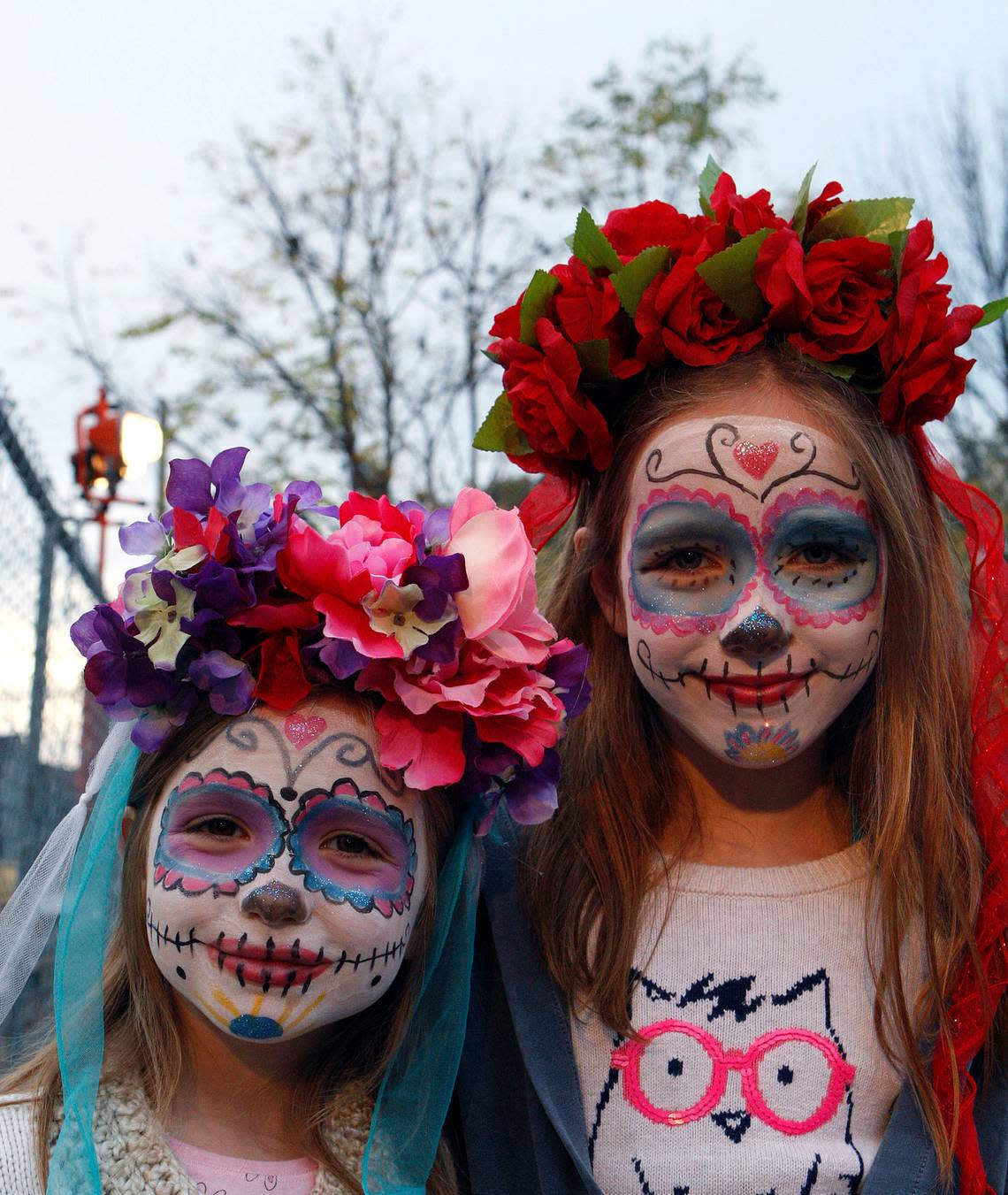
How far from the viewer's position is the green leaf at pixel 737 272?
8.92 ft

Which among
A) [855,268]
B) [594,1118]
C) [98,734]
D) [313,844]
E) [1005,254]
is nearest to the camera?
[313,844]

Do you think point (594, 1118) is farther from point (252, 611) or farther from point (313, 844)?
point (252, 611)

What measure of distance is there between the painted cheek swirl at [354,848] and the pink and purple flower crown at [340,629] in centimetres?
10

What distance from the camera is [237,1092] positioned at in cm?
256

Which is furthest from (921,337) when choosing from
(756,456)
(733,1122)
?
(733,1122)

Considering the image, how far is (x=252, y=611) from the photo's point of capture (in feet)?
8.14

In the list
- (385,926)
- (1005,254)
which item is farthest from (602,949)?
(1005,254)

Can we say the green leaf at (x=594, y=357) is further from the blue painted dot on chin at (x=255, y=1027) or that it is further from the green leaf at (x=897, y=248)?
the blue painted dot on chin at (x=255, y=1027)

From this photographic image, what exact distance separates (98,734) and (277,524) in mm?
3563

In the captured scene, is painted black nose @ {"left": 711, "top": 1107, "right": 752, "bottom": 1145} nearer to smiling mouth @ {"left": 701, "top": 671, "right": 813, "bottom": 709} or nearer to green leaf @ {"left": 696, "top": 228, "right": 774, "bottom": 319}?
smiling mouth @ {"left": 701, "top": 671, "right": 813, "bottom": 709}

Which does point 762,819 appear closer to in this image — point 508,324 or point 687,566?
point 687,566

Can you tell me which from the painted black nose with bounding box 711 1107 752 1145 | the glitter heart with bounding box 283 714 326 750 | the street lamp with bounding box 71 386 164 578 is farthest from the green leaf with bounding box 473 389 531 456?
the street lamp with bounding box 71 386 164 578

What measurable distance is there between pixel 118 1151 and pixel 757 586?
152cm

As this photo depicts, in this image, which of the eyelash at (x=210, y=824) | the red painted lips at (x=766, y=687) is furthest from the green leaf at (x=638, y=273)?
the eyelash at (x=210, y=824)
